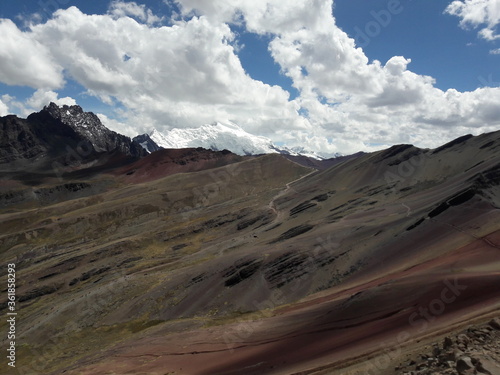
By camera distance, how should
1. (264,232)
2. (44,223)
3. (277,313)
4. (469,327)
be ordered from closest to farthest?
(469,327) → (277,313) → (264,232) → (44,223)

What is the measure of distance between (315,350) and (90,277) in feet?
261

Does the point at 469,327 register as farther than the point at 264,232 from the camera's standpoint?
No

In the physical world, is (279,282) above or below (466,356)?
above

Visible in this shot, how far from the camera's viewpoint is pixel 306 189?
15288 cm

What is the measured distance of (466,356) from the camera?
17094 mm

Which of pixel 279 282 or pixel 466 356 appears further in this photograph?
pixel 279 282

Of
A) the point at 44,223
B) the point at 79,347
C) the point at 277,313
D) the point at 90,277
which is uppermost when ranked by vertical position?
the point at 44,223

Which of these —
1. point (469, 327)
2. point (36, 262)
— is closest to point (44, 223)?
point (36, 262)

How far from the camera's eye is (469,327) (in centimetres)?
2055

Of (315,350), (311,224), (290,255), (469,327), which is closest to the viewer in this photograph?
(469,327)

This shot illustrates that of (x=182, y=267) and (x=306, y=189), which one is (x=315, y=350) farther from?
(x=306, y=189)

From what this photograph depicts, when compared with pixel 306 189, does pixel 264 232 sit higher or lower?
lower

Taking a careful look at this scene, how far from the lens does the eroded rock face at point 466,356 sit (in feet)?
53.2

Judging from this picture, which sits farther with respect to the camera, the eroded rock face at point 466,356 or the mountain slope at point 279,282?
the mountain slope at point 279,282
